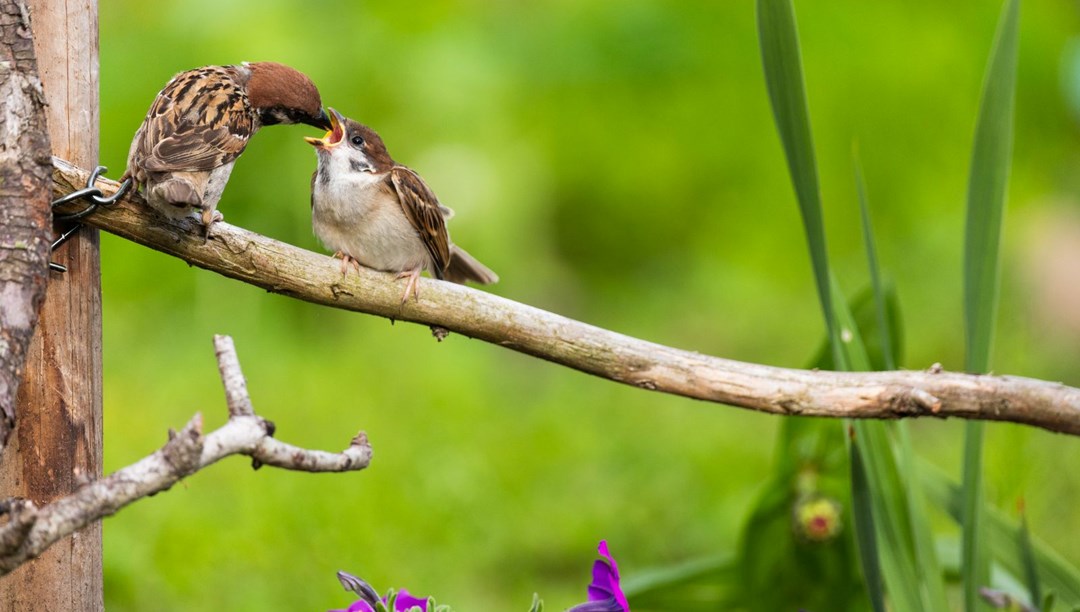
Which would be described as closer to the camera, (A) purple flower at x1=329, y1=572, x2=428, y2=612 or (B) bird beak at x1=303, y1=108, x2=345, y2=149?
(A) purple flower at x1=329, y1=572, x2=428, y2=612

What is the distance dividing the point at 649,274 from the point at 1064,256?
7.45ft

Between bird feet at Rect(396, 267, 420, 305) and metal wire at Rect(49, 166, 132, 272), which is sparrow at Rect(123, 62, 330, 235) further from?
bird feet at Rect(396, 267, 420, 305)

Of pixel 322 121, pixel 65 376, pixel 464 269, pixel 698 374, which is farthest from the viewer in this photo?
pixel 464 269

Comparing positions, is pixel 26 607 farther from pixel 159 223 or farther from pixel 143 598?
pixel 143 598

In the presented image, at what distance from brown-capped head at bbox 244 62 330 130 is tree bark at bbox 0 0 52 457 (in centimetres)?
37


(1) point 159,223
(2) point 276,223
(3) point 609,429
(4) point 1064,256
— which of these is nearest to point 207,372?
(2) point 276,223

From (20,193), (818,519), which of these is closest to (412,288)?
(20,193)

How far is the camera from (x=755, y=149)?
5699mm

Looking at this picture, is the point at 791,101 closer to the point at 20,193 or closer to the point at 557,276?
the point at 20,193

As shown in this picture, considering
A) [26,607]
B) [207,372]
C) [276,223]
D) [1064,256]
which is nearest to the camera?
[26,607]

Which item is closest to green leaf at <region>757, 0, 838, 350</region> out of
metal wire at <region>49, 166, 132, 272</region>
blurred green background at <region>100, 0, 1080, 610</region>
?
metal wire at <region>49, 166, 132, 272</region>

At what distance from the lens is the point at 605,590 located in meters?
1.47

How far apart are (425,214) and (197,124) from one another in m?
0.57

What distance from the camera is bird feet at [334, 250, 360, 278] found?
65.2 inches
